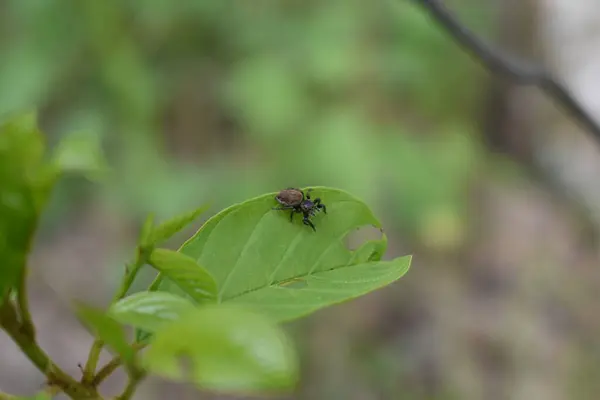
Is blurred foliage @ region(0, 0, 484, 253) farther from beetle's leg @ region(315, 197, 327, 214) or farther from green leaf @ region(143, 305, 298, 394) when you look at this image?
green leaf @ region(143, 305, 298, 394)

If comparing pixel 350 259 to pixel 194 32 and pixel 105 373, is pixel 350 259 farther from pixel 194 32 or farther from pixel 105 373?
pixel 194 32

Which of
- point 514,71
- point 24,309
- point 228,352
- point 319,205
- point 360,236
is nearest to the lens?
point 228,352

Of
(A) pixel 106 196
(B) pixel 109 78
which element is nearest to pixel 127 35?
(B) pixel 109 78

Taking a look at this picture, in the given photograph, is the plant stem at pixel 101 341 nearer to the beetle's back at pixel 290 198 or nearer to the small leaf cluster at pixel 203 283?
the small leaf cluster at pixel 203 283

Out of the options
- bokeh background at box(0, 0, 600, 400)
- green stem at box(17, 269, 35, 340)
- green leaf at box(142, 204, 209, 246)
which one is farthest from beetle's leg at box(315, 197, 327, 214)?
bokeh background at box(0, 0, 600, 400)

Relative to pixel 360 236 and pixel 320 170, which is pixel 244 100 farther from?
pixel 360 236

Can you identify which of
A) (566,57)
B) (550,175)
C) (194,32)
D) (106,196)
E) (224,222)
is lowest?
(224,222)

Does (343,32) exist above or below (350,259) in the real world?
above

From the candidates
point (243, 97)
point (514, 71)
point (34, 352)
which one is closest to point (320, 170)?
point (243, 97)
